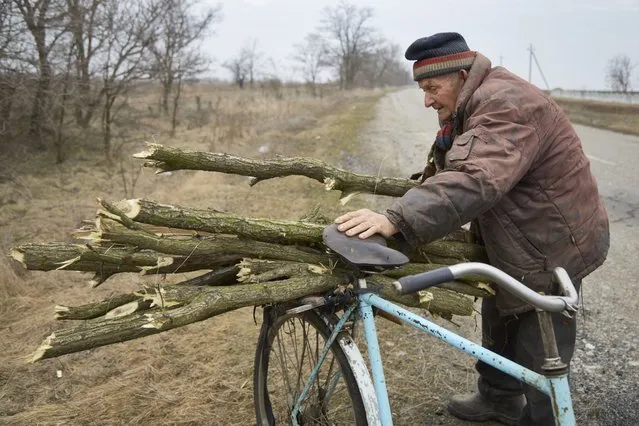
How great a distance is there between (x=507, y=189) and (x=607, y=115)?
20612mm

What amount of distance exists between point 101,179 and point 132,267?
1041 centimetres

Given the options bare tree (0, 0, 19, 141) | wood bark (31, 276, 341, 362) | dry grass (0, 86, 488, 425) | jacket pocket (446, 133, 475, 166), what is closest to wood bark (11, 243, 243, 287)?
wood bark (31, 276, 341, 362)

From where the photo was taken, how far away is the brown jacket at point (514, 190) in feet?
6.49

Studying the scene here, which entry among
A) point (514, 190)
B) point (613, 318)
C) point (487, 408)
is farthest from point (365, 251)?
point (613, 318)

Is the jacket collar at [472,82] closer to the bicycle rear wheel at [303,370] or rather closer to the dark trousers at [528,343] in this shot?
the dark trousers at [528,343]

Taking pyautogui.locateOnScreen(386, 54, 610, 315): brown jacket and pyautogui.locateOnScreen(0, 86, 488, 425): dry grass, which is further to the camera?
pyautogui.locateOnScreen(0, 86, 488, 425): dry grass

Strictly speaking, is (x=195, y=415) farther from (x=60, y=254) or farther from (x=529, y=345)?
(x=529, y=345)

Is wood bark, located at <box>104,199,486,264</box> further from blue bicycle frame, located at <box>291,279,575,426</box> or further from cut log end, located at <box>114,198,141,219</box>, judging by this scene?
blue bicycle frame, located at <box>291,279,575,426</box>

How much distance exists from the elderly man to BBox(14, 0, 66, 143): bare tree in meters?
9.68

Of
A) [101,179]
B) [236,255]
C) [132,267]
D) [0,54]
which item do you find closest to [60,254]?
[132,267]

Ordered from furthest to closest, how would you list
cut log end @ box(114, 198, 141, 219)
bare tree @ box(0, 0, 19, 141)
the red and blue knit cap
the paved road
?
bare tree @ box(0, 0, 19, 141), the paved road, the red and blue knit cap, cut log end @ box(114, 198, 141, 219)

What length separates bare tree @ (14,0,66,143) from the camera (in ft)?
32.2

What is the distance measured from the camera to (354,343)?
2270mm

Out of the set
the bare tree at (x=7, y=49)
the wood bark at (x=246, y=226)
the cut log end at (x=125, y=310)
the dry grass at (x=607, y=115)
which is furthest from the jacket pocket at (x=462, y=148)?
the dry grass at (x=607, y=115)
